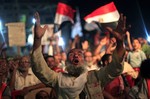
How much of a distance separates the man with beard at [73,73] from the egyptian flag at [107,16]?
20.8 ft

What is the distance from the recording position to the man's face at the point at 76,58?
516cm

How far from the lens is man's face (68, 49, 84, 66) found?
16.9 feet

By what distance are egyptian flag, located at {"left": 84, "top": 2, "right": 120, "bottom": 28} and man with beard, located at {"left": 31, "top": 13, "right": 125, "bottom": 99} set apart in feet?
20.8

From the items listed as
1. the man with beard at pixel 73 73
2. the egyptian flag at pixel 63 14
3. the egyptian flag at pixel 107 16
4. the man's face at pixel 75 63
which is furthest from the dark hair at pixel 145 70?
the egyptian flag at pixel 63 14

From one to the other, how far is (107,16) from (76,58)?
6389 millimetres

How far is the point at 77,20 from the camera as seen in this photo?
2422 centimetres

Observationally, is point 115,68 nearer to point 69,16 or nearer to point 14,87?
point 14,87

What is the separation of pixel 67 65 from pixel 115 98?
6.18ft

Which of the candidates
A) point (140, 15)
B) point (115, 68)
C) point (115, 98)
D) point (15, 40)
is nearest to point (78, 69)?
point (115, 68)

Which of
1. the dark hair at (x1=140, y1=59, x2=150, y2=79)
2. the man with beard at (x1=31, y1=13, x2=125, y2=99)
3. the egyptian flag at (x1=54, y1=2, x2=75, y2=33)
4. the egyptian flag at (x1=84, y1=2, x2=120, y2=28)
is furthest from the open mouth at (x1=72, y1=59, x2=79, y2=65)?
the egyptian flag at (x1=54, y1=2, x2=75, y2=33)

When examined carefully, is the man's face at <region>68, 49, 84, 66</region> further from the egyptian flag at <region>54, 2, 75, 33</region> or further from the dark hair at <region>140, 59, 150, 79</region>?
the egyptian flag at <region>54, 2, 75, 33</region>

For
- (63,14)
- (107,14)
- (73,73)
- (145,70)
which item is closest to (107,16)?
(107,14)

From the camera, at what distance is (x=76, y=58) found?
204 inches

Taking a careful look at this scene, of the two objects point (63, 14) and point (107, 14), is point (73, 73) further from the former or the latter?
point (63, 14)
